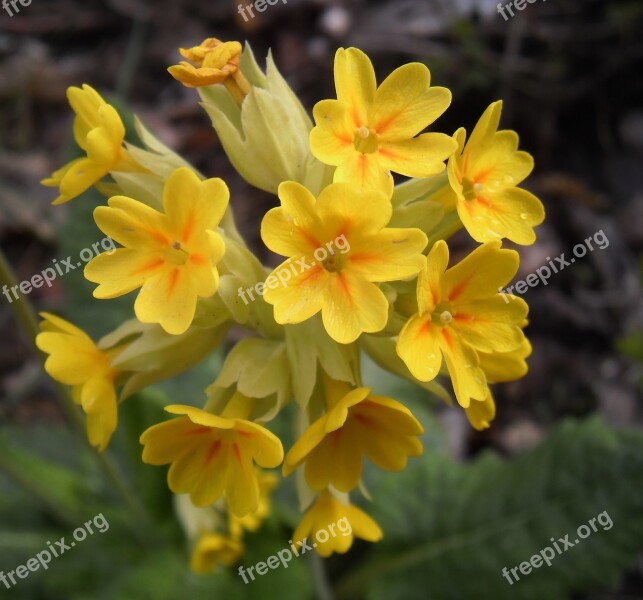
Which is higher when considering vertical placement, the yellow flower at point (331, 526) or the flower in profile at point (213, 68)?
the flower in profile at point (213, 68)

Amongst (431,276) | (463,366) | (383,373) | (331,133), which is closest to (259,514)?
(383,373)

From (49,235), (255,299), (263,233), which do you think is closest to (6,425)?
(49,235)

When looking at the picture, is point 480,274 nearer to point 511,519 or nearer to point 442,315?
point 442,315

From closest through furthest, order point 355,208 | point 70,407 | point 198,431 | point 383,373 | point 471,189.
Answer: point 355,208 → point 198,431 → point 471,189 → point 70,407 → point 383,373

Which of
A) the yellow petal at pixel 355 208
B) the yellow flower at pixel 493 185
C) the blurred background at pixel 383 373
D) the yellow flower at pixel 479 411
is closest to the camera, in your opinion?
the yellow petal at pixel 355 208

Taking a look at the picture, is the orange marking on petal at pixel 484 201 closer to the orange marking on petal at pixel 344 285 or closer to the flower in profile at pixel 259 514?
the orange marking on petal at pixel 344 285

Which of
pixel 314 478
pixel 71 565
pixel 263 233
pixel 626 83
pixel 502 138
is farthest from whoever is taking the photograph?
pixel 626 83

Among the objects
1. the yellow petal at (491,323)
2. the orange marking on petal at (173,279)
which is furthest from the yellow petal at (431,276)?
the orange marking on petal at (173,279)

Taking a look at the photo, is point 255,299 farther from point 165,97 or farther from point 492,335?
point 165,97
